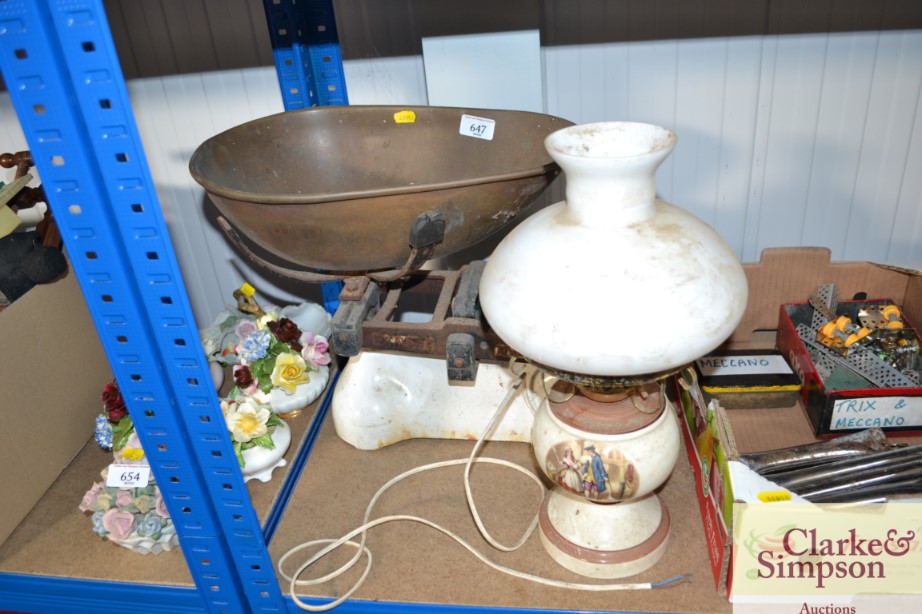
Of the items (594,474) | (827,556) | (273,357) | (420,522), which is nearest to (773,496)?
(827,556)

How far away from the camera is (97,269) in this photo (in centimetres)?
75

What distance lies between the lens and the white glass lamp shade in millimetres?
696

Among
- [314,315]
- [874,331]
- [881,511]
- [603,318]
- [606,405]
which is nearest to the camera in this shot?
[603,318]

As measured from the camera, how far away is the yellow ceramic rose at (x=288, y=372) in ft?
4.16

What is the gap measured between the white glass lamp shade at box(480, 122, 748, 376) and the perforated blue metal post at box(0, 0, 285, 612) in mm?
358

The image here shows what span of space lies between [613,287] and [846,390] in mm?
531

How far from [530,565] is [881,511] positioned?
1.43 ft

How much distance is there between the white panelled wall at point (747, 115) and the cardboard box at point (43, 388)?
424 mm

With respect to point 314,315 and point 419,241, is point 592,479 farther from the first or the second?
point 314,315

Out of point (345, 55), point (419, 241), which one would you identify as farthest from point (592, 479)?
point (345, 55)

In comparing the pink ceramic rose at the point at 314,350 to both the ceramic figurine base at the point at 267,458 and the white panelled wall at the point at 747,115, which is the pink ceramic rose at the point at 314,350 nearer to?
the ceramic figurine base at the point at 267,458

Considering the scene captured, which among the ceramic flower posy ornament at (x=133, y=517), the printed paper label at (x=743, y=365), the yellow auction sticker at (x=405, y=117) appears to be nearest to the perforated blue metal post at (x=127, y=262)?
the ceramic flower posy ornament at (x=133, y=517)

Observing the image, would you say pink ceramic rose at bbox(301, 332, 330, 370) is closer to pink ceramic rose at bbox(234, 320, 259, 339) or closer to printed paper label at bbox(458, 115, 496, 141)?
pink ceramic rose at bbox(234, 320, 259, 339)

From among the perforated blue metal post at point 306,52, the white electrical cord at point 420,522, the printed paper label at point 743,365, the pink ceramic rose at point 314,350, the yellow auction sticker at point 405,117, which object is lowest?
the white electrical cord at point 420,522
